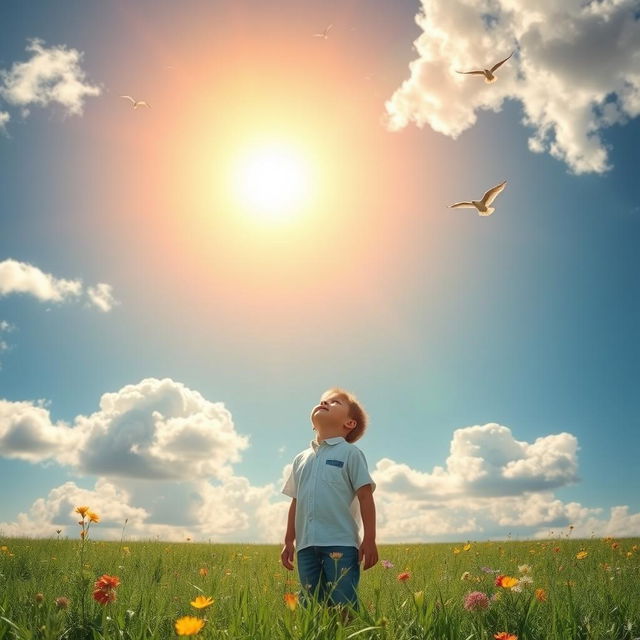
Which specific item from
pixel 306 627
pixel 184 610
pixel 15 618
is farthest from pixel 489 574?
pixel 15 618

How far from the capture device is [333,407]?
545 cm

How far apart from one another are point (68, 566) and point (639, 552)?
9108mm

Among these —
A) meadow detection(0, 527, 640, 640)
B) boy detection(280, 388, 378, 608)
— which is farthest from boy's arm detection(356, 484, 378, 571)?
meadow detection(0, 527, 640, 640)

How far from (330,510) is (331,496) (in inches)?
4.5

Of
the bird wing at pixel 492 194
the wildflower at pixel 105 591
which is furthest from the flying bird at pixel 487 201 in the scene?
the wildflower at pixel 105 591

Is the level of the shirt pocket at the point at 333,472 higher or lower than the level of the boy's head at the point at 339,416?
lower

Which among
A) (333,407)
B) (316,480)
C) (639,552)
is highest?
(333,407)

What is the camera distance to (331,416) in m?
5.40

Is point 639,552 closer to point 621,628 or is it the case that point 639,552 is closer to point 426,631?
point 621,628

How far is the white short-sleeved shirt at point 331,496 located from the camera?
4.86 metres

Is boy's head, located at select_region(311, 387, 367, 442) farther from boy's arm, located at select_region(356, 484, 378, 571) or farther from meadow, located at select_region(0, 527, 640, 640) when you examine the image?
meadow, located at select_region(0, 527, 640, 640)

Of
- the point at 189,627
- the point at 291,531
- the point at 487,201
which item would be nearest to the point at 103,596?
the point at 189,627

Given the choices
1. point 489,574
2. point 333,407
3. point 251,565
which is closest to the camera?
point 333,407

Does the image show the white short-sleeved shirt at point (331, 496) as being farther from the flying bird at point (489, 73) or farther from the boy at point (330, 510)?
the flying bird at point (489, 73)
